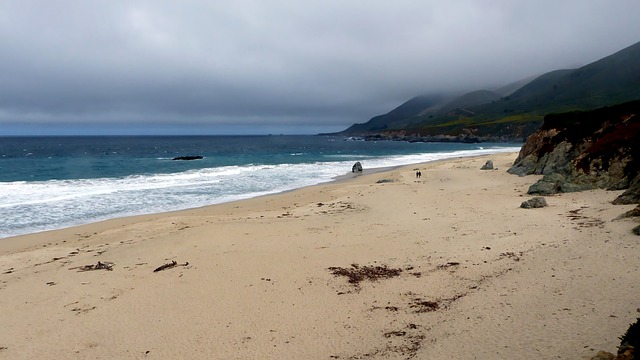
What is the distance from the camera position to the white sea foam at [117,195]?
23703 millimetres

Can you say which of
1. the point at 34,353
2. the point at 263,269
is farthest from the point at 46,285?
the point at 263,269

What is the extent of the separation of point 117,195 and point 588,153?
107ft

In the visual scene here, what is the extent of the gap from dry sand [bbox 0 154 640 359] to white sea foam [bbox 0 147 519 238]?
5472 mm

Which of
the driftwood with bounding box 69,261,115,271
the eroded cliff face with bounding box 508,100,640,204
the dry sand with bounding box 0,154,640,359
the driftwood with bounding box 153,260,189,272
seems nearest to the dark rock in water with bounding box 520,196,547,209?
the dry sand with bounding box 0,154,640,359

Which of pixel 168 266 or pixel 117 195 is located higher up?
pixel 168 266

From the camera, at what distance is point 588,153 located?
938 inches

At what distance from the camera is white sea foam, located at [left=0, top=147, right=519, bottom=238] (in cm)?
2370

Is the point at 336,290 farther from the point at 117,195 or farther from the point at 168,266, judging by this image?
the point at 117,195

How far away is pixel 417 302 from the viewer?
9.23 m

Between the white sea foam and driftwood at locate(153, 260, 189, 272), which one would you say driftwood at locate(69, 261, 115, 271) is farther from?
the white sea foam

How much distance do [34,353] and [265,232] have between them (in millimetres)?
9400

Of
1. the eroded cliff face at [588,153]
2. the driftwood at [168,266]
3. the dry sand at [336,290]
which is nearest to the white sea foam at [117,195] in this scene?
the dry sand at [336,290]

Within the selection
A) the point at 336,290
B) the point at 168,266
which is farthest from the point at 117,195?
the point at 336,290

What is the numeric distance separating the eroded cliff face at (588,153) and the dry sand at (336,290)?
4.23m
